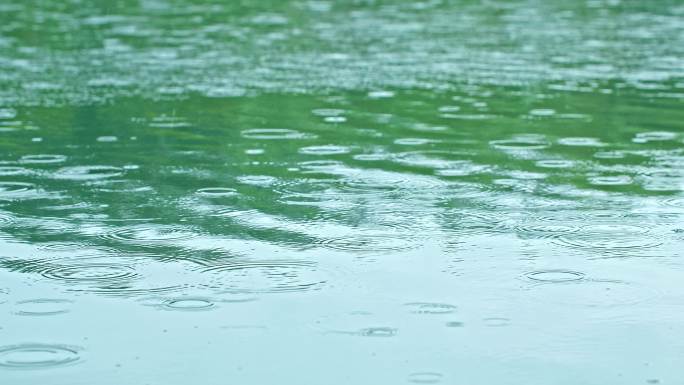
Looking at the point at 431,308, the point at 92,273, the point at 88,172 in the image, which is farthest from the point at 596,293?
the point at 88,172

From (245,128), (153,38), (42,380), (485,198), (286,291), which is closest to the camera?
(42,380)

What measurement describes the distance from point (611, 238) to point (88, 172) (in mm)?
4316

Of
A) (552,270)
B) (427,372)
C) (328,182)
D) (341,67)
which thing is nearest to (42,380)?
(427,372)

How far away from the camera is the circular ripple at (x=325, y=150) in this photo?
1174cm

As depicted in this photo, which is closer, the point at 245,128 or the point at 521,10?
the point at 245,128

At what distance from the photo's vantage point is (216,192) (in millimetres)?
10086

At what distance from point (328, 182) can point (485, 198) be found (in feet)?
4.15

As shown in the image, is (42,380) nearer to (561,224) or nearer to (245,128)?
(561,224)

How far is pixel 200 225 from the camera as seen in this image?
352 inches

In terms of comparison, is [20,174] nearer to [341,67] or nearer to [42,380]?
[42,380]

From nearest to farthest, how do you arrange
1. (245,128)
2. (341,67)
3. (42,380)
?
(42,380) → (245,128) → (341,67)

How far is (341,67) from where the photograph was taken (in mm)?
17391

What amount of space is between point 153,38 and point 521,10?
845cm

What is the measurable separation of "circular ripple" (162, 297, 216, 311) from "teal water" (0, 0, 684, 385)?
0.05 ft
